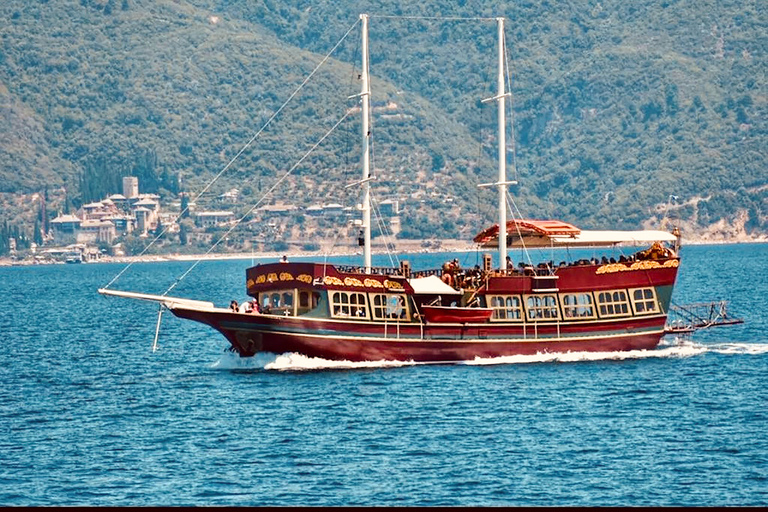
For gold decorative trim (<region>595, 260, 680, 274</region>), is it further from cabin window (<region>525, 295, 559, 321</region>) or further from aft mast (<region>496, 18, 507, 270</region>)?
aft mast (<region>496, 18, 507, 270</region>)

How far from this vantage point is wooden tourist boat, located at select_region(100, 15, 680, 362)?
7244cm

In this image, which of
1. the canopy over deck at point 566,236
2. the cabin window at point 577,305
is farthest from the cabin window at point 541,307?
the canopy over deck at point 566,236

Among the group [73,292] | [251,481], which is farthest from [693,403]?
[73,292]

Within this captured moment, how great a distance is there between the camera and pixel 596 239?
82.4 meters

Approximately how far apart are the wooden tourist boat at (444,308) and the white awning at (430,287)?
45 mm

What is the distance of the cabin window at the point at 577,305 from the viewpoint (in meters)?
76.4

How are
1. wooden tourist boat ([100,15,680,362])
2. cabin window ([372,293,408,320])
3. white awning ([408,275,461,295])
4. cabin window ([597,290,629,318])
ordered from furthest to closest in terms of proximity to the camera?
1. cabin window ([597,290,629,318])
2. white awning ([408,275,461,295])
3. cabin window ([372,293,408,320])
4. wooden tourist boat ([100,15,680,362])

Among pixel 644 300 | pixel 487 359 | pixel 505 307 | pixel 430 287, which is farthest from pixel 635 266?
A: pixel 430 287

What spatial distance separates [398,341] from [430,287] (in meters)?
2.94

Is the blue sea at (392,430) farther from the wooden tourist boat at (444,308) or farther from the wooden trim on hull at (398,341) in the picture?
the wooden tourist boat at (444,308)

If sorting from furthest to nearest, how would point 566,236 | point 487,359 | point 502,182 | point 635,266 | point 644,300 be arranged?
point 566,236 → point 502,182 → point 644,300 → point 635,266 → point 487,359

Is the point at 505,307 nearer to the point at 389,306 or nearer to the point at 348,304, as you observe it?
the point at 389,306

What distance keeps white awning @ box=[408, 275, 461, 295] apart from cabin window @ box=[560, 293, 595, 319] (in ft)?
17.3

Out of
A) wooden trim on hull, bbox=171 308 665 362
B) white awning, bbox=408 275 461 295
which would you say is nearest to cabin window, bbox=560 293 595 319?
wooden trim on hull, bbox=171 308 665 362
